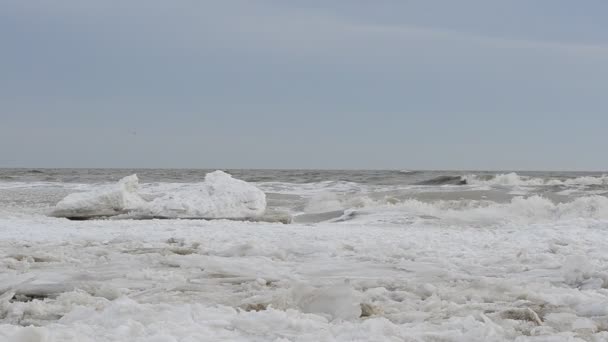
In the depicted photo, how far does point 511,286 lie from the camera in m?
4.18

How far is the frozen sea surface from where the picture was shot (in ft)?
10.3

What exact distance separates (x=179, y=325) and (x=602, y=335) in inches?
81.5

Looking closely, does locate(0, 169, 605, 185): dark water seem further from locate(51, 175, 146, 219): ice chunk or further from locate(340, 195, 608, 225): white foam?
locate(51, 175, 146, 219): ice chunk

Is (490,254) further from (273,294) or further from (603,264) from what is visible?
(273,294)

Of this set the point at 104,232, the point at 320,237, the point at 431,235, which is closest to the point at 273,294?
the point at 320,237

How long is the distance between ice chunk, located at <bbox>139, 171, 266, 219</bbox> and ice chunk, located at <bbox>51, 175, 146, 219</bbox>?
0.45 meters

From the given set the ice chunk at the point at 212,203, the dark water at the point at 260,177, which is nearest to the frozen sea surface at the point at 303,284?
the ice chunk at the point at 212,203

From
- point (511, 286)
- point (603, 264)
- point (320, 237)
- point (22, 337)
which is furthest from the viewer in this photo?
point (320, 237)

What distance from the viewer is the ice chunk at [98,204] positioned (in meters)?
10.5

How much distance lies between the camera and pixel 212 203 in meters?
10.4

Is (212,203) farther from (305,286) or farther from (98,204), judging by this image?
(305,286)

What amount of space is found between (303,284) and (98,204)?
7496mm

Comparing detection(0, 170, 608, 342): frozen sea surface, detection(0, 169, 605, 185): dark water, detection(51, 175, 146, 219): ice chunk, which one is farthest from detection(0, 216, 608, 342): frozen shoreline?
detection(0, 169, 605, 185): dark water

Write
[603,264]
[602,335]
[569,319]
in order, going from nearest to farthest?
[602,335] → [569,319] → [603,264]
